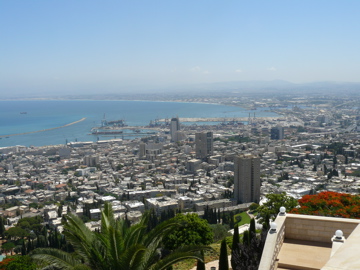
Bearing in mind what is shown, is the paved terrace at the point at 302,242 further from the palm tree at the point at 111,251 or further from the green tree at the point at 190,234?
the green tree at the point at 190,234

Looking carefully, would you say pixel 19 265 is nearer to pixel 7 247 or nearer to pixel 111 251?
pixel 111 251

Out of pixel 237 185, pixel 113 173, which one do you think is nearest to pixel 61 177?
pixel 113 173

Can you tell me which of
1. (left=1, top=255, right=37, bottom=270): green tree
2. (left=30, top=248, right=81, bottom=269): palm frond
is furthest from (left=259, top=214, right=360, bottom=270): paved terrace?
(left=1, top=255, right=37, bottom=270): green tree

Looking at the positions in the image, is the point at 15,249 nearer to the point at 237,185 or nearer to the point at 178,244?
the point at 178,244

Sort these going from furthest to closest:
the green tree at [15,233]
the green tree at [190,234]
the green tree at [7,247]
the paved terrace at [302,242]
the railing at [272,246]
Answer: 1. the green tree at [15,233]
2. the green tree at [7,247]
3. the green tree at [190,234]
4. the paved terrace at [302,242]
5. the railing at [272,246]

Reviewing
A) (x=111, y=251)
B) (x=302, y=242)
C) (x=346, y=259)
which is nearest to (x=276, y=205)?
(x=302, y=242)

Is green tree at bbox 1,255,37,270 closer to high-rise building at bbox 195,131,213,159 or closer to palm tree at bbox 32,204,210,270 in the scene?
palm tree at bbox 32,204,210,270

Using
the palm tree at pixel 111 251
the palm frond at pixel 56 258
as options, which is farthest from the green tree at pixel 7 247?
the palm frond at pixel 56 258
